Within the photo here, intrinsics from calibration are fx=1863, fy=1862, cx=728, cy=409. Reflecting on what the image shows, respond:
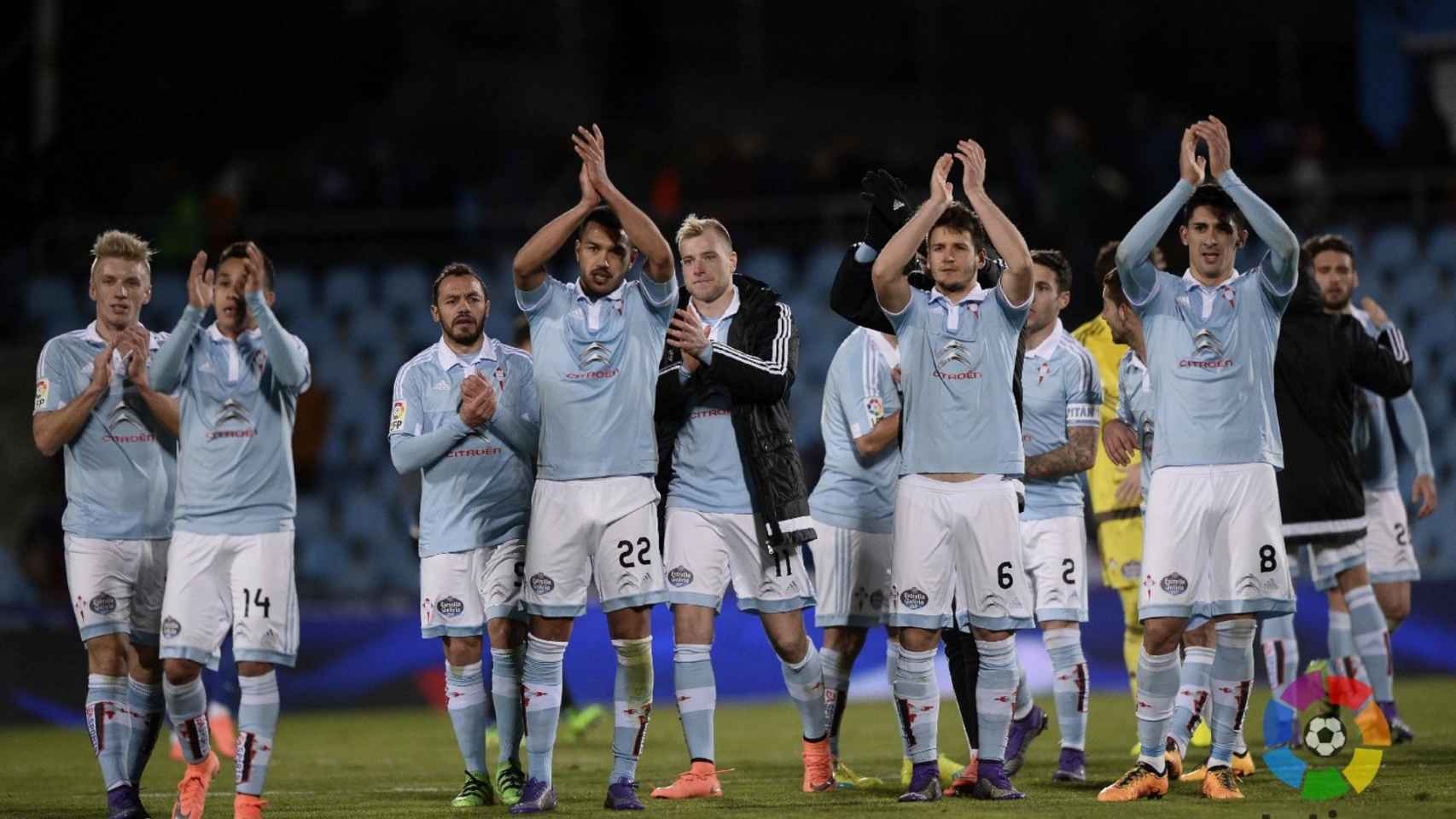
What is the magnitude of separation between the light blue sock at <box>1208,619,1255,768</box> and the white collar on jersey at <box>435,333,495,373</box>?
3474 mm

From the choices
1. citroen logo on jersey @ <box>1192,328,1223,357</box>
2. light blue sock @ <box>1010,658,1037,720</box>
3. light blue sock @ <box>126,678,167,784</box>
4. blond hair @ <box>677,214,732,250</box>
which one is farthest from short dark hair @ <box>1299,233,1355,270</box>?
light blue sock @ <box>126,678,167,784</box>

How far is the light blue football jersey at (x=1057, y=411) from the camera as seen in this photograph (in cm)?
920

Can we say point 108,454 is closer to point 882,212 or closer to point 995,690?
point 882,212

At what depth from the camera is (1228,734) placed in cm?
793

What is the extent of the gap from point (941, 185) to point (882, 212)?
627 millimetres

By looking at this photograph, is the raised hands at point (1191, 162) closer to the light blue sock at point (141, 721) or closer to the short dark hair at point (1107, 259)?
the short dark hair at point (1107, 259)

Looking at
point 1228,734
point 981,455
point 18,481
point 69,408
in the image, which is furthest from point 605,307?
point 18,481

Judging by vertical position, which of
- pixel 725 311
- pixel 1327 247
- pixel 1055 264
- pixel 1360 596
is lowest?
pixel 1360 596

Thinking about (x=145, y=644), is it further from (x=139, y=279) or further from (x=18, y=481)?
(x=18, y=481)

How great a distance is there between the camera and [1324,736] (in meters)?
8.83

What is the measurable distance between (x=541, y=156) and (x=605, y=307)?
12.6 metres

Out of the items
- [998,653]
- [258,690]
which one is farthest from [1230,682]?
[258,690]

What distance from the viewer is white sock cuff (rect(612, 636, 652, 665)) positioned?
8.07 metres

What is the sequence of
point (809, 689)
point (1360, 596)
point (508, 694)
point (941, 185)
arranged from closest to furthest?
point (941, 185)
point (508, 694)
point (809, 689)
point (1360, 596)
